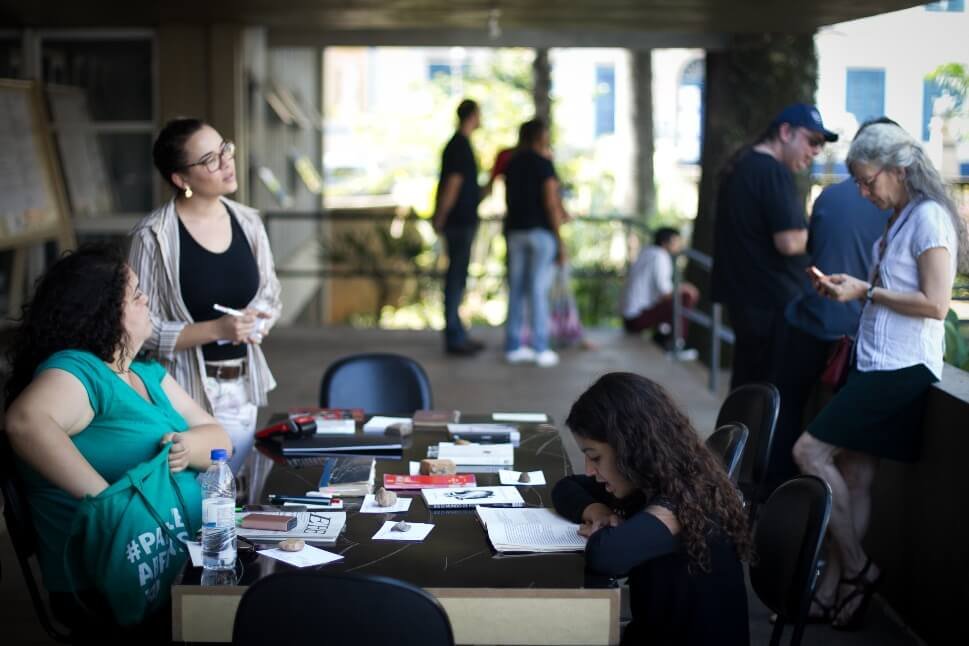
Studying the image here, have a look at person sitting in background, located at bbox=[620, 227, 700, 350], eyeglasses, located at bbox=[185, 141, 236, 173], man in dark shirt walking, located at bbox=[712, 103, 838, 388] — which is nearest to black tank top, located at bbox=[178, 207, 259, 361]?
eyeglasses, located at bbox=[185, 141, 236, 173]

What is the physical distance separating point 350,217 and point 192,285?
6354 millimetres

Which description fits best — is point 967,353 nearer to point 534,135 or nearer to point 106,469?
point 106,469

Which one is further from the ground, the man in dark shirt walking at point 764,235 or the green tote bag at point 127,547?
the man in dark shirt walking at point 764,235

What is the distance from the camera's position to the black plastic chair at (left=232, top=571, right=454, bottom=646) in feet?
6.53

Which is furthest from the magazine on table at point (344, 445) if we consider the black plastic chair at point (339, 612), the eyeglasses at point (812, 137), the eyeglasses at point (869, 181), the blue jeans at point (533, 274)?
the blue jeans at point (533, 274)

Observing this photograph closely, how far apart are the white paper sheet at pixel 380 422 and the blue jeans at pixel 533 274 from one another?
398cm

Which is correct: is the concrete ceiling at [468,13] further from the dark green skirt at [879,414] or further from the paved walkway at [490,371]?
the dark green skirt at [879,414]

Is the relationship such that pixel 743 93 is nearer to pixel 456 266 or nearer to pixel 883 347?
pixel 456 266

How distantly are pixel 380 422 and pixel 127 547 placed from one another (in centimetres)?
124

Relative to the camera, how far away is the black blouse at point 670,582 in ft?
7.70

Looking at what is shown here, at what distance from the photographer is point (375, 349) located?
8.68 metres

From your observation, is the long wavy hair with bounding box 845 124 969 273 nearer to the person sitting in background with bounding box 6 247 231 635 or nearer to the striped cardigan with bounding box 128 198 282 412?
the striped cardigan with bounding box 128 198 282 412

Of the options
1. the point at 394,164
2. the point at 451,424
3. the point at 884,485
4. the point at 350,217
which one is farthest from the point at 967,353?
the point at 394,164

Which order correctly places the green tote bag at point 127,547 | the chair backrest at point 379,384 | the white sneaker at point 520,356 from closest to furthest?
the green tote bag at point 127,547 → the chair backrest at point 379,384 → the white sneaker at point 520,356
